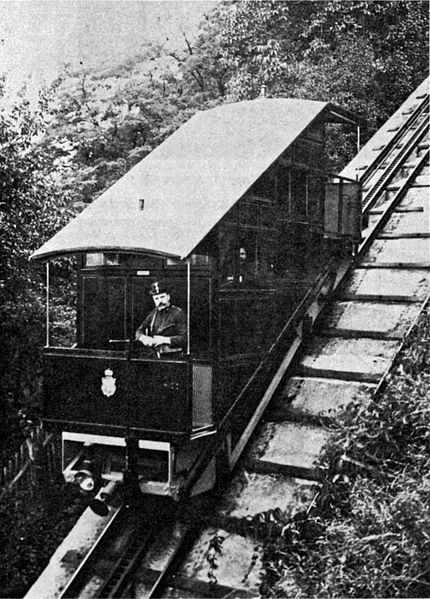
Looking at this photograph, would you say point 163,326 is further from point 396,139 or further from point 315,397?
point 396,139

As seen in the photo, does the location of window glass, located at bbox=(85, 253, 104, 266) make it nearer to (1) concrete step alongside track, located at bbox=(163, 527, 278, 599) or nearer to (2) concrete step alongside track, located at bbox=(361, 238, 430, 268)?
(1) concrete step alongside track, located at bbox=(163, 527, 278, 599)

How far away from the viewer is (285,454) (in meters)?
8.28

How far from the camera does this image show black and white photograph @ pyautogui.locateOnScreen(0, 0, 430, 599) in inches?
283

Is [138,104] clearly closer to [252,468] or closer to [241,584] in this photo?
[252,468]

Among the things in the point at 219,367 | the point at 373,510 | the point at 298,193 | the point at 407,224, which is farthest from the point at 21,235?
the point at 373,510

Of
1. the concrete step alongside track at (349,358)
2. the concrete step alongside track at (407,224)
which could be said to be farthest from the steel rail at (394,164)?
the concrete step alongside track at (349,358)

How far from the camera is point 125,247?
7426 mm

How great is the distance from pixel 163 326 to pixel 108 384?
2.90 ft

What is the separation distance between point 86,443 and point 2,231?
15.7ft

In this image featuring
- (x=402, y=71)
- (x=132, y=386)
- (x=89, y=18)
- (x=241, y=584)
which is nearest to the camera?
(x=241, y=584)

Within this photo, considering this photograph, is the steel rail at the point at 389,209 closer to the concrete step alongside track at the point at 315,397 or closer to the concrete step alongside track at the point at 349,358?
the concrete step alongside track at the point at 349,358

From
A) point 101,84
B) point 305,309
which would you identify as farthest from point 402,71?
point 305,309

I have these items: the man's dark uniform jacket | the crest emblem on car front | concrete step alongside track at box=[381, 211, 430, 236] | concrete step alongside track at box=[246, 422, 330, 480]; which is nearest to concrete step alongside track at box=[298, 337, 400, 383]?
concrete step alongside track at box=[246, 422, 330, 480]

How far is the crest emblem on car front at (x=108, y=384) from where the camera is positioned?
761 cm
